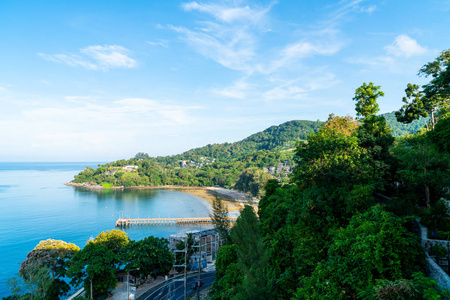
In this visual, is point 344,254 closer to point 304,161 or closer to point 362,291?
point 362,291

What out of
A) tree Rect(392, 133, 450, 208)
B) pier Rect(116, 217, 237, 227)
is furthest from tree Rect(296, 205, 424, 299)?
pier Rect(116, 217, 237, 227)

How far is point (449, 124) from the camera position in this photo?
32.0ft

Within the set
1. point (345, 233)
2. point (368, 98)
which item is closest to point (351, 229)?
point (345, 233)

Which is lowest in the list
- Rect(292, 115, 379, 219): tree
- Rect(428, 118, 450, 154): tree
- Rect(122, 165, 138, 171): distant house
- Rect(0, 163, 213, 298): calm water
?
Rect(0, 163, 213, 298): calm water

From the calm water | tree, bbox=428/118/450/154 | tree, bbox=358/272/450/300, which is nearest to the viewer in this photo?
tree, bbox=358/272/450/300

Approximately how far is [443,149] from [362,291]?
735cm

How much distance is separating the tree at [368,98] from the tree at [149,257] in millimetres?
23831

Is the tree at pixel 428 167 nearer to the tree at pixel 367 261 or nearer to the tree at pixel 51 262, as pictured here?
the tree at pixel 367 261

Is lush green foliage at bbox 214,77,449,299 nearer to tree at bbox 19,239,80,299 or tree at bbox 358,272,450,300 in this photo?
tree at bbox 358,272,450,300

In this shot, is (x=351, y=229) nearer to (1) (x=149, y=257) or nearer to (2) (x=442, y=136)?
(2) (x=442, y=136)

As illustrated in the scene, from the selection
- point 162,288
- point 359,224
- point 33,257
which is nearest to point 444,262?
point 359,224

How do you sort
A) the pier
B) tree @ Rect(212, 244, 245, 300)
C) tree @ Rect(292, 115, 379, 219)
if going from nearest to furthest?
Result: tree @ Rect(292, 115, 379, 219) < tree @ Rect(212, 244, 245, 300) < the pier

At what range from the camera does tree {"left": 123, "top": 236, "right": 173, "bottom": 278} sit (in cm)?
2358

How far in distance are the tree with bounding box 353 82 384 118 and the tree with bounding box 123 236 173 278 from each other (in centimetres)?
2383
